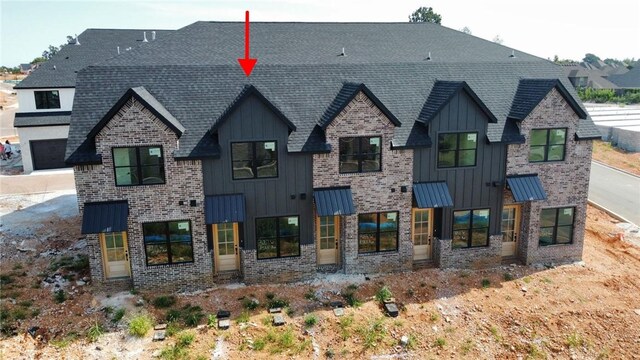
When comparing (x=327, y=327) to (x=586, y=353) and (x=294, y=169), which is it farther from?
(x=586, y=353)

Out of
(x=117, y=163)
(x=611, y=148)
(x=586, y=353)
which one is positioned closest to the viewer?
(x=586, y=353)

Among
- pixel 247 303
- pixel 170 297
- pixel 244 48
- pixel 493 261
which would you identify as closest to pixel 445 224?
pixel 493 261

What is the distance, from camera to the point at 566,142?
68.4 ft

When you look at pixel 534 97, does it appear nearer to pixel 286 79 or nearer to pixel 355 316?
pixel 286 79

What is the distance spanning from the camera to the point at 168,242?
1847cm

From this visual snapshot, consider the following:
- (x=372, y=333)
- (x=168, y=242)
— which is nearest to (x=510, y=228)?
(x=372, y=333)

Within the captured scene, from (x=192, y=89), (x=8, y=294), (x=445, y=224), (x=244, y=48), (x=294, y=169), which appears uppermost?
(x=244, y=48)

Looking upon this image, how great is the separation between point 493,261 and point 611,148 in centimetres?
3583

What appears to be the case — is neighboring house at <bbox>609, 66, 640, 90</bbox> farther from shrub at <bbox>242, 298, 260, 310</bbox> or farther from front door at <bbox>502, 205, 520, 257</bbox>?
shrub at <bbox>242, 298, 260, 310</bbox>

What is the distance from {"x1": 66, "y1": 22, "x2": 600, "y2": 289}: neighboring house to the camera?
17750 mm

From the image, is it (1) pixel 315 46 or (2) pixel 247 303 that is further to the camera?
(1) pixel 315 46

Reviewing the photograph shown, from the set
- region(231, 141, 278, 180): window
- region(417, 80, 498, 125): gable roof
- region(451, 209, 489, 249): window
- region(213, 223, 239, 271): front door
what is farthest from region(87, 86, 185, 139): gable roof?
region(451, 209, 489, 249): window

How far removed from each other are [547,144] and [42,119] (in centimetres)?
3353

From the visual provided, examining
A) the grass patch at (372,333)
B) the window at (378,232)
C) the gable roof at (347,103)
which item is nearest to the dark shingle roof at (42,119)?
the gable roof at (347,103)
